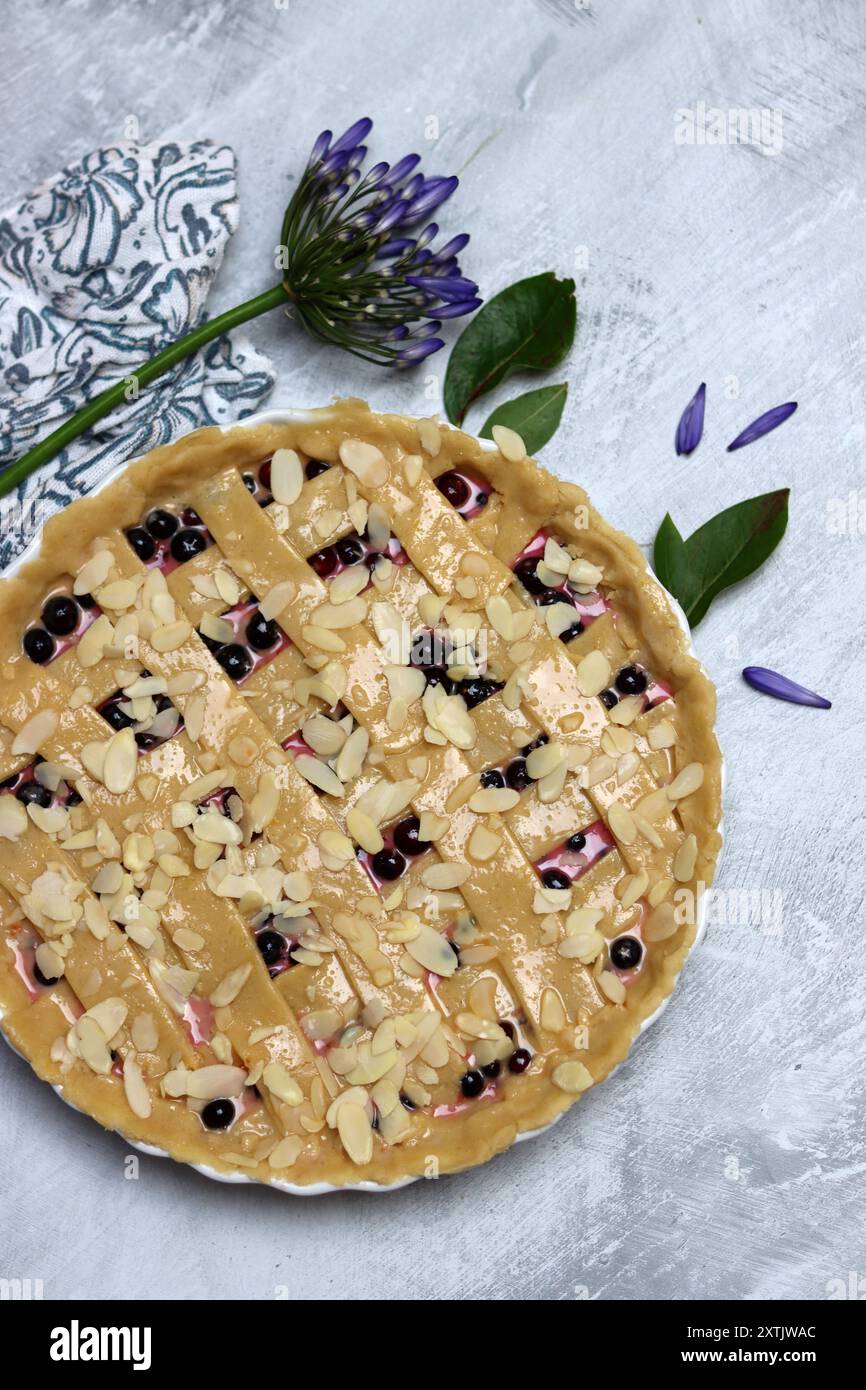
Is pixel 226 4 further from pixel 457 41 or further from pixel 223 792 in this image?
pixel 223 792

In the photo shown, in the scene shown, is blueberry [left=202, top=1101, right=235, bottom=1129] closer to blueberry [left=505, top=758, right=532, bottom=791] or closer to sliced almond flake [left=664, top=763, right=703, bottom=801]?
blueberry [left=505, top=758, right=532, bottom=791]

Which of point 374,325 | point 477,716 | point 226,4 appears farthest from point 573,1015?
point 226,4

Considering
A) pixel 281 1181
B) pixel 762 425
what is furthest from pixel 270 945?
pixel 762 425

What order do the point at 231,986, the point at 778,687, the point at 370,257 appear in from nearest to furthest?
the point at 231,986, the point at 370,257, the point at 778,687

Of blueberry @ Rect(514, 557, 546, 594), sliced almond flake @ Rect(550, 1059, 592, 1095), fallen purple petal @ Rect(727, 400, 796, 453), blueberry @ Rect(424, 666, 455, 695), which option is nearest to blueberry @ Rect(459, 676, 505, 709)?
blueberry @ Rect(424, 666, 455, 695)

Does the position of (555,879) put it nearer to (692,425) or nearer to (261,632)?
(261,632)
